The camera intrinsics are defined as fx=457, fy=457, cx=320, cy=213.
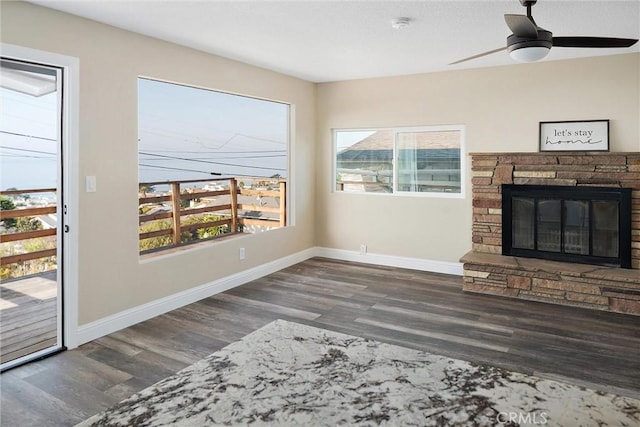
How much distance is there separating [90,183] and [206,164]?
1573 mm

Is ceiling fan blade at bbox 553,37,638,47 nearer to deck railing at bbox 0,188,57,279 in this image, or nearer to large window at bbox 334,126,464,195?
large window at bbox 334,126,464,195

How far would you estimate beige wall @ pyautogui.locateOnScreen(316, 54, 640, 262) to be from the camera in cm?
459

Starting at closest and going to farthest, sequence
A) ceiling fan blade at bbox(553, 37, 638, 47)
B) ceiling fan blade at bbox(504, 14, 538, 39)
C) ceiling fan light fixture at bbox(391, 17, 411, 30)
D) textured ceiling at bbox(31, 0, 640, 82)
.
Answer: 1. ceiling fan blade at bbox(504, 14, 538, 39)
2. ceiling fan blade at bbox(553, 37, 638, 47)
3. textured ceiling at bbox(31, 0, 640, 82)
4. ceiling fan light fixture at bbox(391, 17, 411, 30)

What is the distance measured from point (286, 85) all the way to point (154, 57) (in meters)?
2.01

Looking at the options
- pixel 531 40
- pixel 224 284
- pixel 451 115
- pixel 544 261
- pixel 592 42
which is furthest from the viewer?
pixel 451 115

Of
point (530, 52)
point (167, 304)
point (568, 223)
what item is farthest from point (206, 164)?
point (568, 223)

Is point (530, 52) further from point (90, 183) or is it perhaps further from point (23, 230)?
point (23, 230)

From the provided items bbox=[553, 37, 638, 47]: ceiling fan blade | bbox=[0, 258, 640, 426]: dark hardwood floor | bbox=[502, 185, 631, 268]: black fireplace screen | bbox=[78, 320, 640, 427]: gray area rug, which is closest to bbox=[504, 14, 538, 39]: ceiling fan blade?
bbox=[553, 37, 638, 47]: ceiling fan blade

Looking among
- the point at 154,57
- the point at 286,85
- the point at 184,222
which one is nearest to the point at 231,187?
the point at 184,222

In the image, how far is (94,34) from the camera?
346 cm

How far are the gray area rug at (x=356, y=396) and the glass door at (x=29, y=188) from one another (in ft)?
8.69

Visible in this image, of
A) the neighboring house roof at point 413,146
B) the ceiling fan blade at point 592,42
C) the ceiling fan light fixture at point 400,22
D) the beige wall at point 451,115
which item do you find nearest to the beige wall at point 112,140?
the ceiling fan light fixture at point 400,22

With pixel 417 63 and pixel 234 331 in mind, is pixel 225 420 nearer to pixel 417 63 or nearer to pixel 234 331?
pixel 234 331

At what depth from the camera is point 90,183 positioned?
348 centimetres
